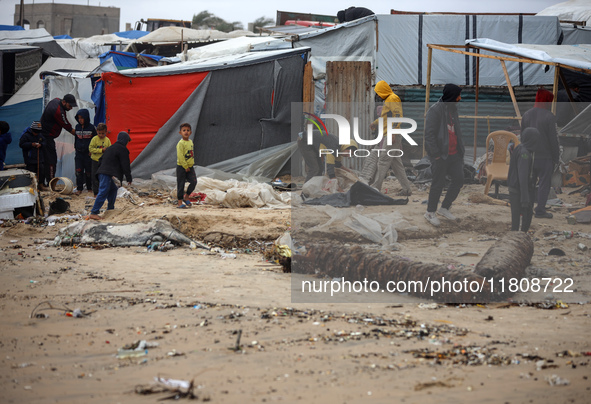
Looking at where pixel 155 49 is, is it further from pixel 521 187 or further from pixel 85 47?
pixel 521 187

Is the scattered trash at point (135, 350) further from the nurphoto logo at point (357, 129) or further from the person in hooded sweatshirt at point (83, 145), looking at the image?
the person in hooded sweatshirt at point (83, 145)

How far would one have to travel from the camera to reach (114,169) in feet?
26.7

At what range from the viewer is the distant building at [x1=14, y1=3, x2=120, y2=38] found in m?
42.3

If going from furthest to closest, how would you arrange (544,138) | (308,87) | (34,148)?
(308,87), (34,148), (544,138)

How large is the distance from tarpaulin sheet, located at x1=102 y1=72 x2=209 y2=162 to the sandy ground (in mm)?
5559

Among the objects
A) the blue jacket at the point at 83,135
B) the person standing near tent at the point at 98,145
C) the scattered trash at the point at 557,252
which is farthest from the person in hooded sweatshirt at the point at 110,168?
the scattered trash at the point at 557,252

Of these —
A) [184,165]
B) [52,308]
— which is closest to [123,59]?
[184,165]

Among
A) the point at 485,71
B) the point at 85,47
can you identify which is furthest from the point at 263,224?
the point at 85,47

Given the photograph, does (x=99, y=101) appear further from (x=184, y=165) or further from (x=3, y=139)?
(x=184, y=165)

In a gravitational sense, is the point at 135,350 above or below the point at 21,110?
below

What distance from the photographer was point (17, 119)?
14.3 meters

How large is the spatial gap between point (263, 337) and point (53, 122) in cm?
878

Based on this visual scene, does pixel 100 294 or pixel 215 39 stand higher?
pixel 215 39

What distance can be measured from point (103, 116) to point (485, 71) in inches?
331
